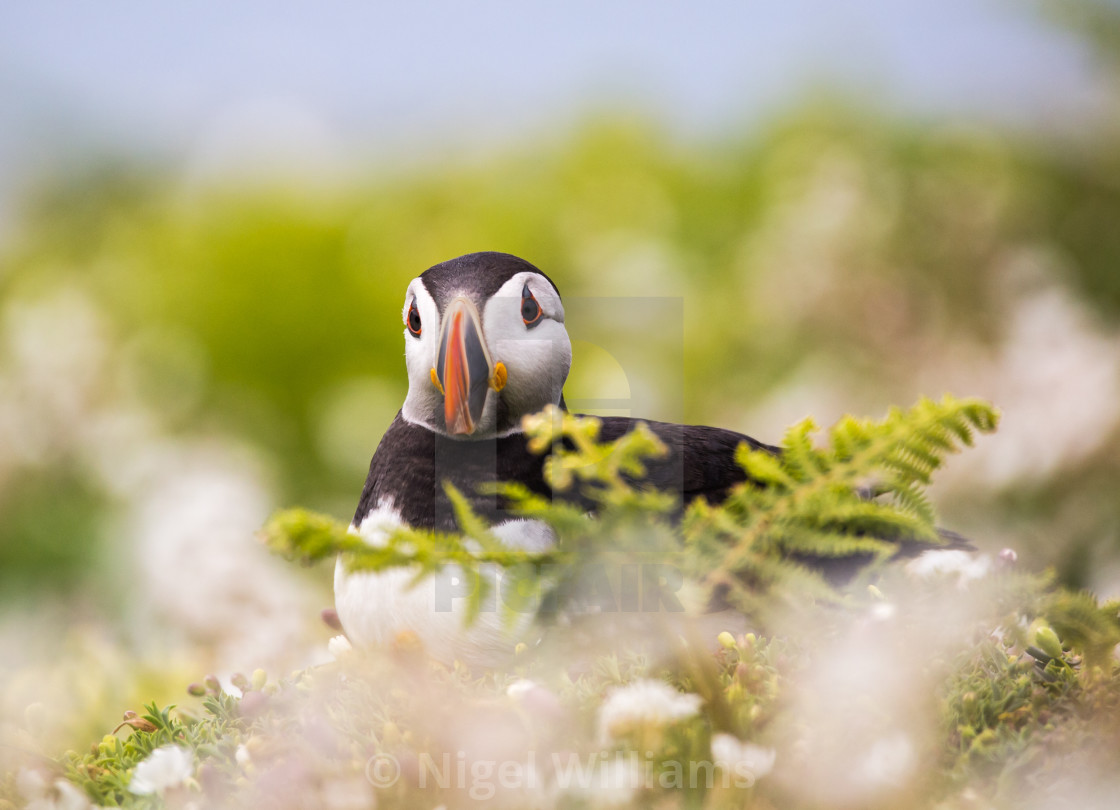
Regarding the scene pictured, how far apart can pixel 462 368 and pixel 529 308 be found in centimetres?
22

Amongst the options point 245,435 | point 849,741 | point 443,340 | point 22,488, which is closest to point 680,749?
point 849,741

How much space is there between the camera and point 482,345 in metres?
1.64

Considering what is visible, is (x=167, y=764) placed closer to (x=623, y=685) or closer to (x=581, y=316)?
(x=623, y=685)

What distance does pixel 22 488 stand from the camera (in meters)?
4.66

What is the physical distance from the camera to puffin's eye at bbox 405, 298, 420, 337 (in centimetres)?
176

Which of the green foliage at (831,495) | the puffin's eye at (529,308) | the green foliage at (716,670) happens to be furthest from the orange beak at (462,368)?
the green foliage at (831,495)

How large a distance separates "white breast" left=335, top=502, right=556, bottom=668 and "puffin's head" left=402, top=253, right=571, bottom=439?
0.21 meters

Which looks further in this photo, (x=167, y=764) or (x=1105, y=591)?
(x=1105, y=591)

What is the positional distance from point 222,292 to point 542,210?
1820 mm

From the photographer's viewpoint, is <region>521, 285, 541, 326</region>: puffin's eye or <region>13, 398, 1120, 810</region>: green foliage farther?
<region>521, 285, 541, 326</region>: puffin's eye

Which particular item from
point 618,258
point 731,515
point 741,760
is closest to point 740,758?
point 741,760

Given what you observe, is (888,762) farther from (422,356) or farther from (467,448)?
(422,356)

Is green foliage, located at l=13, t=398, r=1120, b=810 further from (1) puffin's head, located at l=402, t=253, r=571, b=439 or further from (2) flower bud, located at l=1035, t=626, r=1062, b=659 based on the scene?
(1) puffin's head, located at l=402, t=253, r=571, b=439

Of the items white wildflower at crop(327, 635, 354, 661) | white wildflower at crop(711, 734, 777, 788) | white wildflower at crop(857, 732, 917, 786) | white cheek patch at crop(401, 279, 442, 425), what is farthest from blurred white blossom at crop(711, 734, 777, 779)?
white cheek patch at crop(401, 279, 442, 425)
